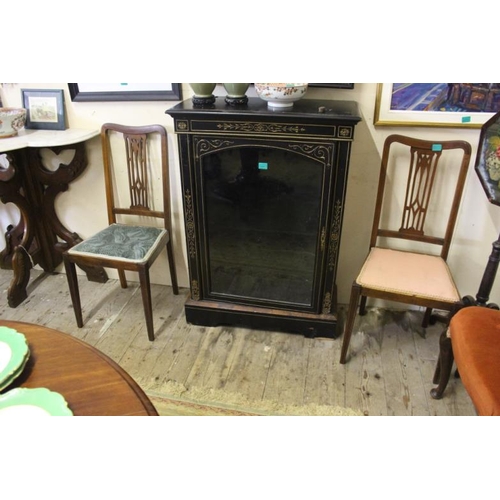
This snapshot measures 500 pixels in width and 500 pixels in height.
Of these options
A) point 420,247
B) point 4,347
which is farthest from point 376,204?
point 4,347

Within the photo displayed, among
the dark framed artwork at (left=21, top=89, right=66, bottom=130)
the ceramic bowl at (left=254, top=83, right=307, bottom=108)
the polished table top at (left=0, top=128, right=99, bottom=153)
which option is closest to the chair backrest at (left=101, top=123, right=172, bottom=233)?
the polished table top at (left=0, top=128, right=99, bottom=153)

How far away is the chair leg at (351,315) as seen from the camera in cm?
170

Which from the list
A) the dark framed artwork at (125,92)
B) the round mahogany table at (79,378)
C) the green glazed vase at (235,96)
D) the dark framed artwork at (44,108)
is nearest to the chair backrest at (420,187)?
the green glazed vase at (235,96)

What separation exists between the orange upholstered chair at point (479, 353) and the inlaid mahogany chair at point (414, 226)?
18 cm

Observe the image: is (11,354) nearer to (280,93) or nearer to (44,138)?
(280,93)

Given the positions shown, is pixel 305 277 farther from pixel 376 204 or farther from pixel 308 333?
pixel 376 204

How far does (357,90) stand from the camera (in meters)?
A: 1.75

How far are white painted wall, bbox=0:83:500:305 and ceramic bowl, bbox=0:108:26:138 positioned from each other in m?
0.15

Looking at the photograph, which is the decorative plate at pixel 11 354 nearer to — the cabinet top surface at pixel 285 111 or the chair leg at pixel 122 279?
the cabinet top surface at pixel 285 111

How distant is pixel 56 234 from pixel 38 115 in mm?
708

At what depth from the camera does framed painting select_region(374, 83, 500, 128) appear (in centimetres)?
167

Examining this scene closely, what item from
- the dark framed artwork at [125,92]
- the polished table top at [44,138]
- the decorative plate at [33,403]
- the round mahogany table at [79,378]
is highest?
the dark framed artwork at [125,92]

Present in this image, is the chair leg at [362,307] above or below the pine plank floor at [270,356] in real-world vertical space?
above
